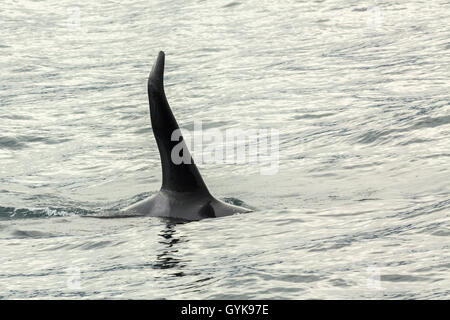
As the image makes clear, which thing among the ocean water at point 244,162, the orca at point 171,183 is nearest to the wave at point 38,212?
the ocean water at point 244,162

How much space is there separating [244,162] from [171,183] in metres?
4.68

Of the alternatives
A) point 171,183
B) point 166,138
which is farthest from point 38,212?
point 166,138

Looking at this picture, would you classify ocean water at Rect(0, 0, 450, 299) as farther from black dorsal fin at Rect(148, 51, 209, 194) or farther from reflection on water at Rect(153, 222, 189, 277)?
black dorsal fin at Rect(148, 51, 209, 194)

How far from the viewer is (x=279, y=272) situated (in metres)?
8.45

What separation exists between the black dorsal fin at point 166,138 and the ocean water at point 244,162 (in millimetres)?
351

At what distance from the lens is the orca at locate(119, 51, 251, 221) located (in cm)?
922

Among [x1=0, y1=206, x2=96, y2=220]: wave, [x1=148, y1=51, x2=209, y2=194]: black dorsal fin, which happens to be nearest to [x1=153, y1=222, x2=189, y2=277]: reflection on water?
[x1=148, y1=51, x2=209, y2=194]: black dorsal fin

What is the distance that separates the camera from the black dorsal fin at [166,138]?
30.1ft

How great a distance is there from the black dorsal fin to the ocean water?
0.35 metres

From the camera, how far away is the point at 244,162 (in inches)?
560

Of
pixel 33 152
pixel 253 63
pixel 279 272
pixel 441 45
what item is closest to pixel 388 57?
pixel 441 45

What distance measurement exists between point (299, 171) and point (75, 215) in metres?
3.19

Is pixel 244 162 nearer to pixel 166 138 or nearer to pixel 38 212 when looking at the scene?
pixel 38 212

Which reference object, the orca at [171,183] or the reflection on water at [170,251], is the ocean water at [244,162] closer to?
the reflection on water at [170,251]
